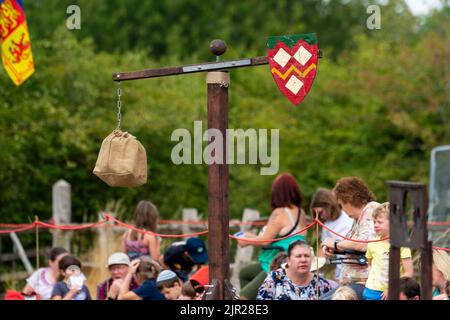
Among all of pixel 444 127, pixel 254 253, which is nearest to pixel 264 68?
pixel 444 127

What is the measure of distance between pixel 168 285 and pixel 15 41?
2869 millimetres

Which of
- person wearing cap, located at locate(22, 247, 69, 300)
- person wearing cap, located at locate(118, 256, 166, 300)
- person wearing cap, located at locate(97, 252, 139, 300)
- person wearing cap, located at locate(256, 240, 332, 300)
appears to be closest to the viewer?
person wearing cap, located at locate(256, 240, 332, 300)

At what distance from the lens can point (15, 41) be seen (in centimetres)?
980

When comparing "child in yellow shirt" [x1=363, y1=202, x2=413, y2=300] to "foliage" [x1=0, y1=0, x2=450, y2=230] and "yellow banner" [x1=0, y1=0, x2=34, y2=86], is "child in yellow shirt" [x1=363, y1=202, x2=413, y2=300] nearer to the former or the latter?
"yellow banner" [x1=0, y1=0, x2=34, y2=86]

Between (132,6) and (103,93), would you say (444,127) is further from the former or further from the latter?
(132,6)

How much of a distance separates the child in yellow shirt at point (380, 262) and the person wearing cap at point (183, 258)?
276 centimetres

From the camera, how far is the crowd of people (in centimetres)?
735

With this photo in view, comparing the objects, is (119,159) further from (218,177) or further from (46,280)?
(46,280)

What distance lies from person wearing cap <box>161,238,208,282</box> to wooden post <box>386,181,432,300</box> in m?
4.61

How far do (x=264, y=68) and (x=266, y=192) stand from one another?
3941 millimetres

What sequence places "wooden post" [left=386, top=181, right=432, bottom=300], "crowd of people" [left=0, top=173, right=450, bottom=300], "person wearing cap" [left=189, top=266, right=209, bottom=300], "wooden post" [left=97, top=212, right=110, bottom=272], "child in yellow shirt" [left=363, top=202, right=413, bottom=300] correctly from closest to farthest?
"wooden post" [left=386, top=181, right=432, bottom=300]
"child in yellow shirt" [left=363, top=202, right=413, bottom=300]
"crowd of people" [left=0, top=173, right=450, bottom=300]
"person wearing cap" [left=189, top=266, right=209, bottom=300]
"wooden post" [left=97, top=212, right=110, bottom=272]

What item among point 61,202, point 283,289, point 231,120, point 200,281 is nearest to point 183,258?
point 200,281

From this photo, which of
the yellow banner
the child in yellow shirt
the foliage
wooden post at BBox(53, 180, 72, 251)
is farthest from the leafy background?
the child in yellow shirt

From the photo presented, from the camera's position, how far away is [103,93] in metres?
17.4
